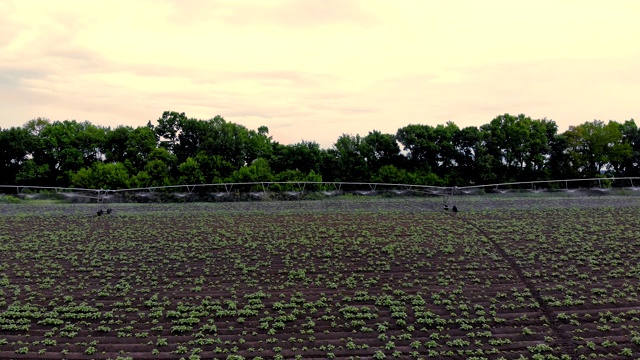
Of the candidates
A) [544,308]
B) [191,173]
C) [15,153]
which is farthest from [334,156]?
→ [544,308]

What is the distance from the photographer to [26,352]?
1110 centimetres

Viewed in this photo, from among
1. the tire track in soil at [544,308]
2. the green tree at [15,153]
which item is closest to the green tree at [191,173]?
the green tree at [15,153]

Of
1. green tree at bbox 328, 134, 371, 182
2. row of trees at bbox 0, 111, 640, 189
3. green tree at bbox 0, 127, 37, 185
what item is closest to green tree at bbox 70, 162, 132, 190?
row of trees at bbox 0, 111, 640, 189

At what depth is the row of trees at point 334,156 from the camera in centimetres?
4128

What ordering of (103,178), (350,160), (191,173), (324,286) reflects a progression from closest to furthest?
(324,286), (103,178), (191,173), (350,160)

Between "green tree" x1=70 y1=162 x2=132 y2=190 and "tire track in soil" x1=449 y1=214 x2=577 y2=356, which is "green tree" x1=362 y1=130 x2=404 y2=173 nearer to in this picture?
"green tree" x1=70 y1=162 x2=132 y2=190

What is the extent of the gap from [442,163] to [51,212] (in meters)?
31.2

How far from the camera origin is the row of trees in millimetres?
41281

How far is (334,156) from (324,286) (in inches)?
1189

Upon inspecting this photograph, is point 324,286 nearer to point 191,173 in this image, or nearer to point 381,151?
point 191,173

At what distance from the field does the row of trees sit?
65.8 ft

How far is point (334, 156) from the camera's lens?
43.7 meters

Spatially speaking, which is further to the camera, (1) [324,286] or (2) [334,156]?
(2) [334,156]

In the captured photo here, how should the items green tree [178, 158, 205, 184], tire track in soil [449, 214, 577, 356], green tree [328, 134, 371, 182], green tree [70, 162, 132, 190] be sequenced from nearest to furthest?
tire track in soil [449, 214, 577, 356], green tree [70, 162, 132, 190], green tree [178, 158, 205, 184], green tree [328, 134, 371, 182]
